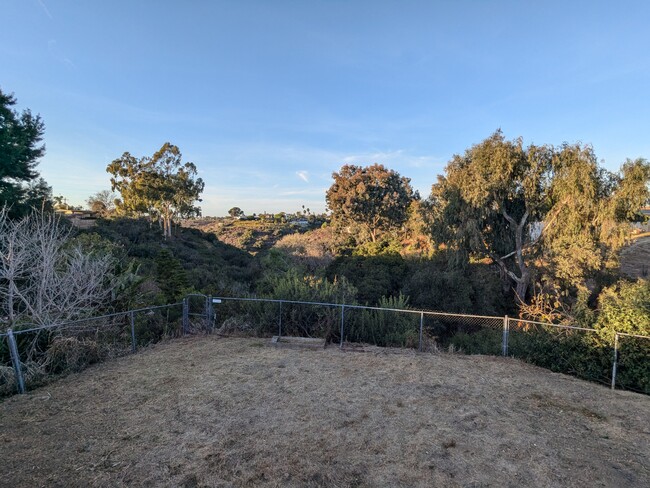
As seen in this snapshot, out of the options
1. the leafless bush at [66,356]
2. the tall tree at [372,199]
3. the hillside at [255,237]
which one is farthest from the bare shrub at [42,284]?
the hillside at [255,237]

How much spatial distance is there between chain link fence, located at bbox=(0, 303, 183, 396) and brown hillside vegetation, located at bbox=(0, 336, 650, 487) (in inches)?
17.7

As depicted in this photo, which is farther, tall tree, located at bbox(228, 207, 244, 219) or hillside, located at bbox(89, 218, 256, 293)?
tall tree, located at bbox(228, 207, 244, 219)

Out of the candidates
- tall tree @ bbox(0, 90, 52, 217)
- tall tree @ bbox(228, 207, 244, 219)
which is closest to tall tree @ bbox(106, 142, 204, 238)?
tall tree @ bbox(0, 90, 52, 217)

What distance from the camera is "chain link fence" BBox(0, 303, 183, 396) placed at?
570 cm

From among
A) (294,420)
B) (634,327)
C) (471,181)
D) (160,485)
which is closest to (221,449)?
(160,485)

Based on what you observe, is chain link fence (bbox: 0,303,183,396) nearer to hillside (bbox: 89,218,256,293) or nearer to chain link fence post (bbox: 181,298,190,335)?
chain link fence post (bbox: 181,298,190,335)

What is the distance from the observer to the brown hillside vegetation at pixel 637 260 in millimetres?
20219

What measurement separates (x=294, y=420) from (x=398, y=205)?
32528mm

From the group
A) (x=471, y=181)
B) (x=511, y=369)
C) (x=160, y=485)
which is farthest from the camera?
(x=471, y=181)

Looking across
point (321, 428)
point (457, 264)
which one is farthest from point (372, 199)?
point (321, 428)

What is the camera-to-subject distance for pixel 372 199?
114 ft

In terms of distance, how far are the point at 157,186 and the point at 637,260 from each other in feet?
132

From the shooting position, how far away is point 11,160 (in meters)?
16.2

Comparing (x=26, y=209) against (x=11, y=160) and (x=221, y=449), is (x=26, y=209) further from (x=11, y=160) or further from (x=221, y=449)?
(x=221, y=449)
